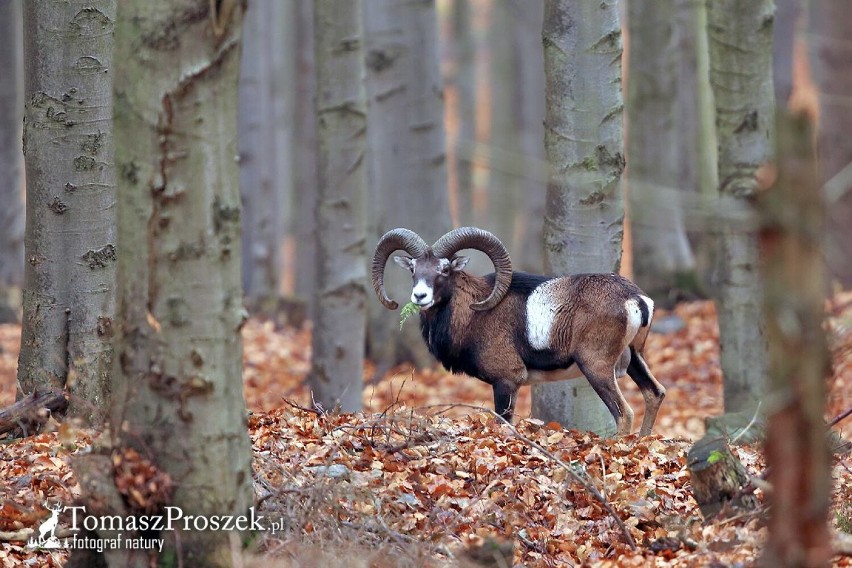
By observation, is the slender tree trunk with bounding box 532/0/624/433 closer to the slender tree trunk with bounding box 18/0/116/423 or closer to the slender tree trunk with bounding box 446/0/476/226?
the slender tree trunk with bounding box 18/0/116/423

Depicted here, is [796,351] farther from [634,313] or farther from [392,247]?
[392,247]

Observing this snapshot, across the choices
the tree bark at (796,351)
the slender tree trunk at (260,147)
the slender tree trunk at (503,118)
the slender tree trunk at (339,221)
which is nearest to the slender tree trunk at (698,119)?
the slender tree trunk at (339,221)

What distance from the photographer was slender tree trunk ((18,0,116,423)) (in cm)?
784

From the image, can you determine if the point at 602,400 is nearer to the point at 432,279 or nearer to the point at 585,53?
the point at 432,279

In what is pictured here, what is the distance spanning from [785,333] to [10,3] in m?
18.6

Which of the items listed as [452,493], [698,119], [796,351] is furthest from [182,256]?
[698,119]

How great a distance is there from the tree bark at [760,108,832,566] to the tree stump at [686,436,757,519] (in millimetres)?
2068

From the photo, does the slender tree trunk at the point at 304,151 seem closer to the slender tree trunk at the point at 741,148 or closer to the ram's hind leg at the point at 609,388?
the slender tree trunk at the point at 741,148

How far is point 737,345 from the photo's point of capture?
11164 mm

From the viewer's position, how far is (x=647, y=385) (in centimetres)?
964

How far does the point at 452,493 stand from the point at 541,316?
120 inches

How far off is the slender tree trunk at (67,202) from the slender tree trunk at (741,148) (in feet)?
20.4

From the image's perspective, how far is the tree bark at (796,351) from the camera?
3719mm

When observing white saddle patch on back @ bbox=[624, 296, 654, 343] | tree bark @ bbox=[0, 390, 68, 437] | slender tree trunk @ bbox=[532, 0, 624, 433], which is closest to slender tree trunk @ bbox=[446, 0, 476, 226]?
slender tree trunk @ bbox=[532, 0, 624, 433]
